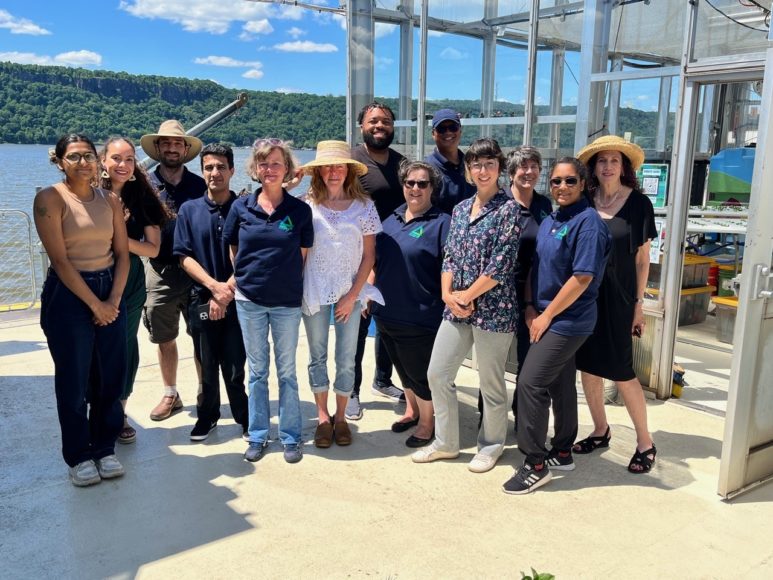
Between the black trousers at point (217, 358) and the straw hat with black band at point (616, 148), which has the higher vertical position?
the straw hat with black band at point (616, 148)

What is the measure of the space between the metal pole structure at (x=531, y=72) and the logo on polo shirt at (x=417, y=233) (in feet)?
6.18

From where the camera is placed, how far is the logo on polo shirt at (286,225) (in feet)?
10.8

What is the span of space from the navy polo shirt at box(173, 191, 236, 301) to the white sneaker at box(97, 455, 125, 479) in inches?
37.4

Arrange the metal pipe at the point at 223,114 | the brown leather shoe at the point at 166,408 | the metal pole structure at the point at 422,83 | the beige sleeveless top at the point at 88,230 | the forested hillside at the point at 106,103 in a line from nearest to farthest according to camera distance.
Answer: the beige sleeveless top at the point at 88,230
the brown leather shoe at the point at 166,408
the metal pole structure at the point at 422,83
the metal pipe at the point at 223,114
the forested hillside at the point at 106,103

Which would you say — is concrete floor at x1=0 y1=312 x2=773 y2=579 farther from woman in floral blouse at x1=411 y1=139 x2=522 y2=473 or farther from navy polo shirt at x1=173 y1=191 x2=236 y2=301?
navy polo shirt at x1=173 y1=191 x2=236 y2=301

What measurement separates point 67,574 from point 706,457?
3184 millimetres

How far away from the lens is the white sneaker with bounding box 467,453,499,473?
3371mm

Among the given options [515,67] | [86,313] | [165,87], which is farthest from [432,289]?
[165,87]

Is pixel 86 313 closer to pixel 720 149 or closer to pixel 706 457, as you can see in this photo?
pixel 706 457

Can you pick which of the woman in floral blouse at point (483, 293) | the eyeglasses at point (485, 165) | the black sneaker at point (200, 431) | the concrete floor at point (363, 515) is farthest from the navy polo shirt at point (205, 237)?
the eyeglasses at point (485, 165)

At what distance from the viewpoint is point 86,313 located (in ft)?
10.2

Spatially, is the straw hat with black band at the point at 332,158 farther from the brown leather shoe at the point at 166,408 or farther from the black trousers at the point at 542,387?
the brown leather shoe at the point at 166,408

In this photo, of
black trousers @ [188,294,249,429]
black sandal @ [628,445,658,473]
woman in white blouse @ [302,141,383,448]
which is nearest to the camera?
black sandal @ [628,445,658,473]

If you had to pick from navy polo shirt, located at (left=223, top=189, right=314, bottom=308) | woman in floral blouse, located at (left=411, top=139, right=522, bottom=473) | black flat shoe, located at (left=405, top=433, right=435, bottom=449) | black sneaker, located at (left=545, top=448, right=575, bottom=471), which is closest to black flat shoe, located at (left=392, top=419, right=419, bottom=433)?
black flat shoe, located at (left=405, top=433, right=435, bottom=449)
